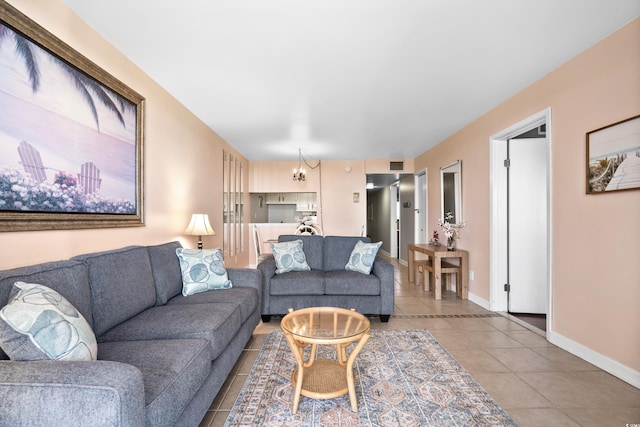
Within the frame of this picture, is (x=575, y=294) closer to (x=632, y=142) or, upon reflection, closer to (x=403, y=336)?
(x=632, y=142)

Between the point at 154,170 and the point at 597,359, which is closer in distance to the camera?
the point at 597,359

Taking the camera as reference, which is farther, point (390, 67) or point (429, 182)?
point (429, 182)

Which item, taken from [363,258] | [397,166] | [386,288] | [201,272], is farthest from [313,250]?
[397,166]

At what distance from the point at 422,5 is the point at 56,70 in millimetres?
2371

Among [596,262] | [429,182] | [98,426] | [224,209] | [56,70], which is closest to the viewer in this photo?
[98,426]

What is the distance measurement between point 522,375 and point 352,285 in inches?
64.2

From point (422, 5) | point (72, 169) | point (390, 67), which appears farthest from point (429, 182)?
point (72, 169)

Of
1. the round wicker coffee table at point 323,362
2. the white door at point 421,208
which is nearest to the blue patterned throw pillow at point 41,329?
the round wicker coffee table at point 323,362

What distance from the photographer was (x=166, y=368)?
1363 millimetres

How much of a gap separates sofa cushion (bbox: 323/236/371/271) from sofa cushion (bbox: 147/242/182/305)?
187 centimetres

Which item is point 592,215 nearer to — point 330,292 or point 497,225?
point 497,225

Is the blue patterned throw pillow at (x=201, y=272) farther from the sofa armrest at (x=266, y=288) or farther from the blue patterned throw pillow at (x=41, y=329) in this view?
the blue patterned throw pillow at (x=41, y=329)

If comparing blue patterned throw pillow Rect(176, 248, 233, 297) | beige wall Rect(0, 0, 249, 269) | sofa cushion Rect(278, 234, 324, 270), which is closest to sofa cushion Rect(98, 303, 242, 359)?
blue patterned throw pillow Rect(176, 248, 233, 297)

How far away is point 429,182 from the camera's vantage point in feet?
19.6
